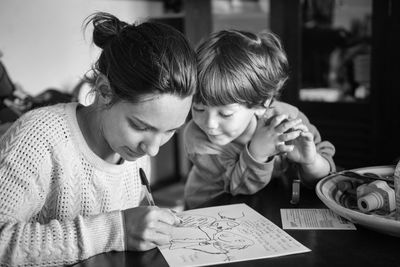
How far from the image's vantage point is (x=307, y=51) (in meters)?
2.64

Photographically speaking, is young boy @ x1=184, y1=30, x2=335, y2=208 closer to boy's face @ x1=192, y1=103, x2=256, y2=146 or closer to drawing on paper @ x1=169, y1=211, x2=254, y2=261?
boy's face @ x1=192, y1=103, x2=256, y2=146

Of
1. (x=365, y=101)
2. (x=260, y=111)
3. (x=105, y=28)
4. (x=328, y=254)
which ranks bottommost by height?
(x=365, y=101)

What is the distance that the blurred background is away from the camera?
2199 millimetres

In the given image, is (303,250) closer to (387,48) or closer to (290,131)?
(290,131)

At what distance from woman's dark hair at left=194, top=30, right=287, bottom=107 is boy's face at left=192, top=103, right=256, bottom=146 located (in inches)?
0.6

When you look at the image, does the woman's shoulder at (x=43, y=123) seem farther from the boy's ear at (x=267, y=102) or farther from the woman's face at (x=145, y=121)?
the boy's ear at (x=267, y=102)

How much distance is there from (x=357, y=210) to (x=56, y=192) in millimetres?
605

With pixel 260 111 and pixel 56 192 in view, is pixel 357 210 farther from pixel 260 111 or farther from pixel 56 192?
pixel 56 192

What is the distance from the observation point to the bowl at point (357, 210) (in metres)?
0.81

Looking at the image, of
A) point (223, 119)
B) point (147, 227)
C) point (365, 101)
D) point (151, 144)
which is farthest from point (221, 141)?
point (365, 101)

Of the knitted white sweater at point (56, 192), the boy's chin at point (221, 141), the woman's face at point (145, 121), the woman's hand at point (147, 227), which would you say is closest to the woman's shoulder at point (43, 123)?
the knitted white sweater at point (56, 192)

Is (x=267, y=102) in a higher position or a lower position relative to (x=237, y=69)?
lower

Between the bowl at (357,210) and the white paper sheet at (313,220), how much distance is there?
0.08ft

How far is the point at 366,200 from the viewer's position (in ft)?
3.06
